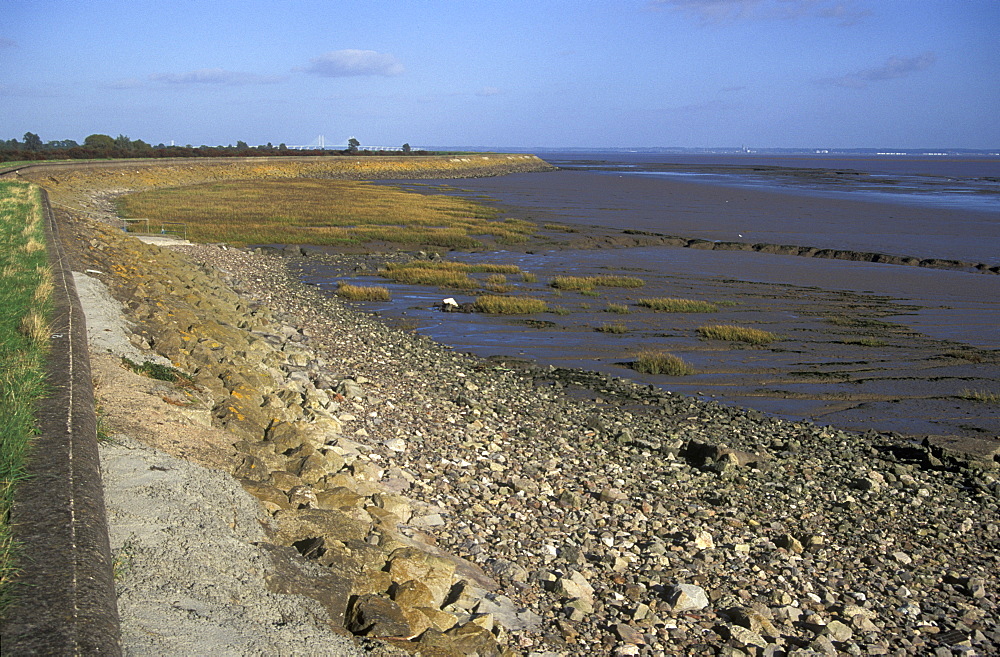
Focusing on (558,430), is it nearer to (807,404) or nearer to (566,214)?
(807,404)

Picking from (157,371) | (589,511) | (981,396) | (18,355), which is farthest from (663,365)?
(18,355)

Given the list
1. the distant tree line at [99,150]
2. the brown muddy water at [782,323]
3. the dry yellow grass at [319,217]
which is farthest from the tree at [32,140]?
the brown muddy water at [782,323]

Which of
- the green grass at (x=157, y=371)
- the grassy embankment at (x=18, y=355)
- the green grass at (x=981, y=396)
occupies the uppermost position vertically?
the grassy embankment at (x=18, y=355)

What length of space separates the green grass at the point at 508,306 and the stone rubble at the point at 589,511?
8.03 meters

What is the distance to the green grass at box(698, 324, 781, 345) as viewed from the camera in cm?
1948

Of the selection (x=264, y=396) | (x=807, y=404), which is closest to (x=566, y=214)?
(x=807, y=404)

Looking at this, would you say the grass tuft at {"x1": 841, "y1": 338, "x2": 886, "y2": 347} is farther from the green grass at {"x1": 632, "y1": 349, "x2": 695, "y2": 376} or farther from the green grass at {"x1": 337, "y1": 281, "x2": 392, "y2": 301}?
the green grass at {"x1": 337, "y1": 281, "x2": 392, "y2": 301}

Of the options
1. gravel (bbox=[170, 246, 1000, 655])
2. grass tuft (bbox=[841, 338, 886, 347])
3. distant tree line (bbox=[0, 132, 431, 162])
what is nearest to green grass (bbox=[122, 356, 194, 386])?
gravel (bbox=[170, 246, 1000, 655])

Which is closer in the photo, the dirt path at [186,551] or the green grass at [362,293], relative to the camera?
the dirt path at [186,551]

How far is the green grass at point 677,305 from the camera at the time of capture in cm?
2350

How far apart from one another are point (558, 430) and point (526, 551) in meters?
4.44

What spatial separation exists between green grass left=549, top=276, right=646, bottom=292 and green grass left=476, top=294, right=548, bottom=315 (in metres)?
3.53

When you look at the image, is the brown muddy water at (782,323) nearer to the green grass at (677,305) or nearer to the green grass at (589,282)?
the green grass at (677,305)

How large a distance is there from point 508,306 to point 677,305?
5.14m
